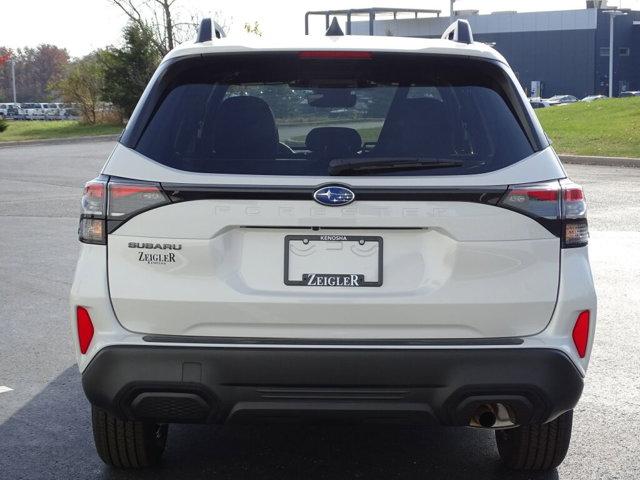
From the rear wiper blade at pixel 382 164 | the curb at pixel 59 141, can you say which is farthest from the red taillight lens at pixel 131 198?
the curb at pixel 59 141

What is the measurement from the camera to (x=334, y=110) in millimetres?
4039

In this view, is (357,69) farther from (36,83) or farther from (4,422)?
(36,83)

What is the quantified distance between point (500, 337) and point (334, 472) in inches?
43.3

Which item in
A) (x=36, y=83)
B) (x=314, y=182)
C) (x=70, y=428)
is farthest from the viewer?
(x=36, y=83)

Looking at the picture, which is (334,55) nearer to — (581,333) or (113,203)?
(113,203)

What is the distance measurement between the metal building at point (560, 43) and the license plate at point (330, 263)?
305 ft

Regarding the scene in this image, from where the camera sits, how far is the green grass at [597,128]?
24.7m

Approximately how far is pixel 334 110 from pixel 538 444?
1.55m

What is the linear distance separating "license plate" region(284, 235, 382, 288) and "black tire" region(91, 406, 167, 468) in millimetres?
1050

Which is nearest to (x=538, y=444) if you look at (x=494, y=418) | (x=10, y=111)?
(x=494, y=418)

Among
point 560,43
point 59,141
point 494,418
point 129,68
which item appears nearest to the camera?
point 494,418

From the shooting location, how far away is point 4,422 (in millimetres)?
5125

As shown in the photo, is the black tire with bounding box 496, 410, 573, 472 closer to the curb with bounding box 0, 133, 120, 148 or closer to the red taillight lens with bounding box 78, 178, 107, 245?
the red taillight lens with bounding box 78, 178, 107, 245

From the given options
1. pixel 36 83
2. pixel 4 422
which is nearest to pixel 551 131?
pixel 4 422
